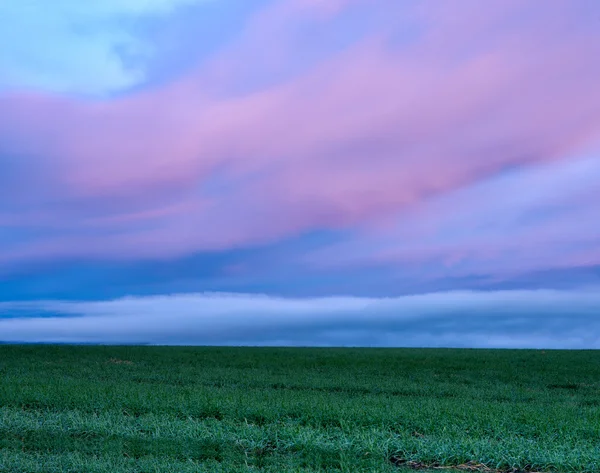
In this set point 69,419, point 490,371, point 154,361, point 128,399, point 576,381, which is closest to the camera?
point 69,419

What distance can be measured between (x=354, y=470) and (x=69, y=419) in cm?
664

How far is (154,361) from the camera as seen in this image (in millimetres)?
34562

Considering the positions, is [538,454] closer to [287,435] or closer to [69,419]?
[287,435]

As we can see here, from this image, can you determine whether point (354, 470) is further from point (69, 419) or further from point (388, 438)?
point (69, 419)

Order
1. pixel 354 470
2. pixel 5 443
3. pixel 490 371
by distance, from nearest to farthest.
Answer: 1. pixel 354 470
2. pixel 5 443
3. pixel 490 371

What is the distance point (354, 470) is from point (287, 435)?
230 cm

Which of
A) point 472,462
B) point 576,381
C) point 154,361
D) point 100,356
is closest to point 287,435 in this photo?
point 472,462

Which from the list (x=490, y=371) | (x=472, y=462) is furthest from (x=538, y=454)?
(x=490, y=371)

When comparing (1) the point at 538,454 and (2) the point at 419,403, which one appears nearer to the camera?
(1) the point at 538,454

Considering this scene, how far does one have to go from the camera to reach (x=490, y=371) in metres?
31.5

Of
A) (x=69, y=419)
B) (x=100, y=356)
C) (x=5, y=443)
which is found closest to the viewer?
(x=5, y=443)

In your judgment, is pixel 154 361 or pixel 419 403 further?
pixel 154 361

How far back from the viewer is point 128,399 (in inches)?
614

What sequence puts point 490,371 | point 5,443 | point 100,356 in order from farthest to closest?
point 100,356 → point 490,371 → point 5,443
